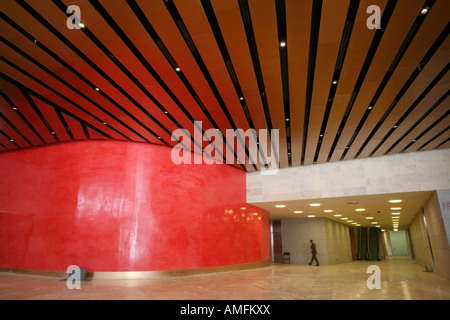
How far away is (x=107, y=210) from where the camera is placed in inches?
381

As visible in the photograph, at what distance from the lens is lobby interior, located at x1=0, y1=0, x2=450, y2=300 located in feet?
16.0

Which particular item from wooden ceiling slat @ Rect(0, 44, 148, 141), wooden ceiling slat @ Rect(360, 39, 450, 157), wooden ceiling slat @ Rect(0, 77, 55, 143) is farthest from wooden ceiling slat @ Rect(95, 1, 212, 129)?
wooden ceiling slat @ Rect(360, 39, 450, 157)

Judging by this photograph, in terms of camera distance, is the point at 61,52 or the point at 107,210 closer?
the point at 61,52

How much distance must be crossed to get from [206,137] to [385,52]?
616cm

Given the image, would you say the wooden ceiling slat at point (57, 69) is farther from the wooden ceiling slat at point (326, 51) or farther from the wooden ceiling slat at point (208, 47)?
the wooden ceiling slat at point (326, 51)

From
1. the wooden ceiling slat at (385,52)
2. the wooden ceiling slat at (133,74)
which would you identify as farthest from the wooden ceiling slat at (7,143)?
the wooden ceiling slat at (385,52)

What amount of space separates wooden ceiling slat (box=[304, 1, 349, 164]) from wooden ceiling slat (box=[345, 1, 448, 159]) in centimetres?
126

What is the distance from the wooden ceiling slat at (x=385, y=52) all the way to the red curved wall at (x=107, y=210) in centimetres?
662

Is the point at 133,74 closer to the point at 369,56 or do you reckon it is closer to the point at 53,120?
the point at 53,120

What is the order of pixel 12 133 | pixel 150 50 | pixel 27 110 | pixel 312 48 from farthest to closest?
pixel 12 133
pixel 27 110
pixel 312 48
pixel 150 50

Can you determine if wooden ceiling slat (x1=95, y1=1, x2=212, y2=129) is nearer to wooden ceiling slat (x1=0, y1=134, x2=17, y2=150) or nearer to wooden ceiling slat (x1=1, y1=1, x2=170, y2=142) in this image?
wooden ceiling slat (x1=1, y1=1, x2=170, y2=142)

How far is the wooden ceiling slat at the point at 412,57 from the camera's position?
454 cm

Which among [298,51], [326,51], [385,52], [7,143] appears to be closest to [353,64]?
[385,52]

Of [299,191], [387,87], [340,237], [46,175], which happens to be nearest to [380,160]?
[299,191]
